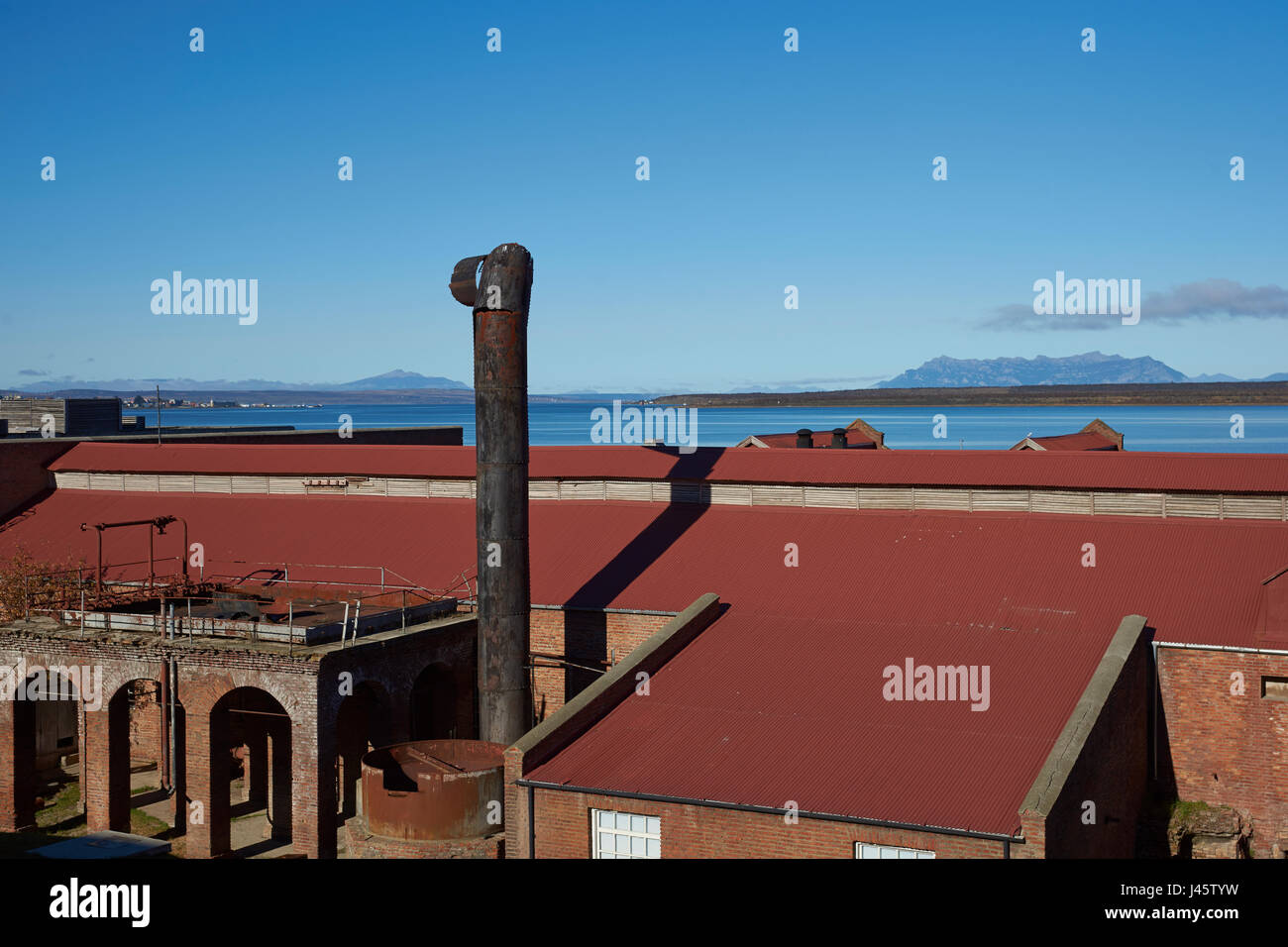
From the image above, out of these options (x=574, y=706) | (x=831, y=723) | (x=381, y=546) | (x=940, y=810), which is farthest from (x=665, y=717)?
(x=381, y=546)

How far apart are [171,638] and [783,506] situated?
50.7 ft

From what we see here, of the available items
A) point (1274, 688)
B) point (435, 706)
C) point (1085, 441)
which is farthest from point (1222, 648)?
point (1085, 441)

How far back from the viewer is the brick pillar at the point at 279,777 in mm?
26656

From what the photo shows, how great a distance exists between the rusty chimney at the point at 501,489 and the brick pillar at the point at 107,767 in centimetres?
814

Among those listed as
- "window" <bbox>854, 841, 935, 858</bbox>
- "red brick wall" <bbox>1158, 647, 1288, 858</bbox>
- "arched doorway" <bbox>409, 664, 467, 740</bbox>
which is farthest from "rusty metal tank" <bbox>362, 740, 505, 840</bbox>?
"red brick wall" <bbox>1158, 647, 1288, 858</bbox>

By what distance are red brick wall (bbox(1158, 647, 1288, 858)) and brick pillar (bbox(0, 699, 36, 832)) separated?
24.9 metres

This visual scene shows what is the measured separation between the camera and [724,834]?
61.1ft

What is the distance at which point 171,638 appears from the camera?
24.7 meters

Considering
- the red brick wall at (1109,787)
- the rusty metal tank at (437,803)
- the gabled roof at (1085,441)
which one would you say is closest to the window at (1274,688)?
the red brick wall at (1109,787)

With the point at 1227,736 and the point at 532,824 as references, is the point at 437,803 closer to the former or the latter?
the point at 532,824

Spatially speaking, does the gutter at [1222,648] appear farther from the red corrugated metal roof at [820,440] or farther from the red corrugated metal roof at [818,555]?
the red corrugated metal roof at [820,440]

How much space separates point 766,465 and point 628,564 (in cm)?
509

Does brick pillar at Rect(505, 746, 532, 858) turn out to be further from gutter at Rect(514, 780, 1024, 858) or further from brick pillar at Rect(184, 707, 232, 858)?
brick pillar at Rect(184, 707, 232, 858)
